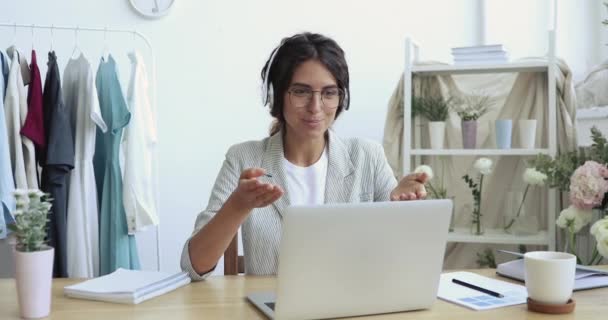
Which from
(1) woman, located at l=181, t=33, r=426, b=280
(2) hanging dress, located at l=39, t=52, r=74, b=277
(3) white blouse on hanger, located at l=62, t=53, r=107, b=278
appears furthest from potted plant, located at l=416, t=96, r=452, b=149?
(2) hanging dress, located at l=39, t=52, r=74, b=277

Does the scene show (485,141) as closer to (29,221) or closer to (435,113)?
(435,113)

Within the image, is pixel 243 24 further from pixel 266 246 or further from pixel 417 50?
pixel 266 246

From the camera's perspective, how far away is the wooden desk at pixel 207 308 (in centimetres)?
109

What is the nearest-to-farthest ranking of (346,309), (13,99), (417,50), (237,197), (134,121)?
(346,309)
(237,197)
(13,99)
(134,121)
(417,50)

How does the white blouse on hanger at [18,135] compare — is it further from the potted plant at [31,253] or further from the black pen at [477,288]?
the black pen at [477,288]

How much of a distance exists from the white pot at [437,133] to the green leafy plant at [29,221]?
2.02m

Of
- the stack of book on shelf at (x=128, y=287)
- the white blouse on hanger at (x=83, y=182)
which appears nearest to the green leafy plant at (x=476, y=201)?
the white blouse on hanger at (x=83, y=182)

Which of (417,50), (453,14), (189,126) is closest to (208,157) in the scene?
(189,126)

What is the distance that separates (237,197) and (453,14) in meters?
2.42

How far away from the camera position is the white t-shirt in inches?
66.3

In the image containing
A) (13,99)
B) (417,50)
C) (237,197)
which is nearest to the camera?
(237,197)

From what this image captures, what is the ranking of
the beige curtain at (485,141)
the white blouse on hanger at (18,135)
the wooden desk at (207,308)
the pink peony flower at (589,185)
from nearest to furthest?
the wooden desk at (207,308)
the pink peony flower at (589,185)
the white blouse on hanger at (18,135)
the beige curtain at (485,141)

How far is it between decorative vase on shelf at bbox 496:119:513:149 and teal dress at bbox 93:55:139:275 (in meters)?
1.62

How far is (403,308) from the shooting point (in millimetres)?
1099
